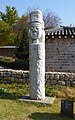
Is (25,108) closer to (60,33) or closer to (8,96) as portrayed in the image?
(8,96)

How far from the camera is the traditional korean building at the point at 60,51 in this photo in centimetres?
1600

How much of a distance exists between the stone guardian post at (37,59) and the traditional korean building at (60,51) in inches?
289

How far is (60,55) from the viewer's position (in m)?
16.2

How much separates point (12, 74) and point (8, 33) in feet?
68.1

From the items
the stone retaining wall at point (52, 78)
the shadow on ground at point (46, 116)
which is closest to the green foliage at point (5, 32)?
the stone retaining wall at point (52, 78)

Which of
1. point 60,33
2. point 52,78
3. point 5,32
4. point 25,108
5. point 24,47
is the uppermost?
point 5,32

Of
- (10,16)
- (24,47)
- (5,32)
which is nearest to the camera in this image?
(24,47)

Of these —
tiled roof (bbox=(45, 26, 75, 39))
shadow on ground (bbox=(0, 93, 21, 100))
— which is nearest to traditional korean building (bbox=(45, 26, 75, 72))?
tiled roof (bbox=(45, 26, 75, 39))

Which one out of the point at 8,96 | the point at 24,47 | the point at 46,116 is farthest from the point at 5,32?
the point at 46,116

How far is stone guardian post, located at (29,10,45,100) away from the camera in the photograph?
8.52 m

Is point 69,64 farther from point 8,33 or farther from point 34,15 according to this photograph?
point 8,33

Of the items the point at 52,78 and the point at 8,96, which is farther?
the point at 52,78

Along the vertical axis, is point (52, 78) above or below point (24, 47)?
below

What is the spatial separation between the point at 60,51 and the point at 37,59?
310 inches
